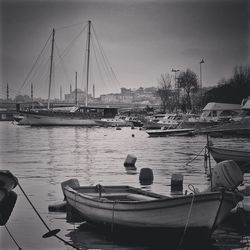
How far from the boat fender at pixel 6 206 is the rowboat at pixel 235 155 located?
13.0m

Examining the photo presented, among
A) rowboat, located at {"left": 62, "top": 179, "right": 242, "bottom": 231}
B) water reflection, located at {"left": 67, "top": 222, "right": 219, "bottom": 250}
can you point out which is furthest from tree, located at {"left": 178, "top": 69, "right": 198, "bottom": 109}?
water reflection, located at {"left": 67, "top": 222, "right": 219, "bottom": 250}

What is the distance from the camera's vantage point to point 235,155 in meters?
31.7

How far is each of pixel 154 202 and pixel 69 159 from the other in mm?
28416

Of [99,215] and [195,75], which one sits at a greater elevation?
[195,75]

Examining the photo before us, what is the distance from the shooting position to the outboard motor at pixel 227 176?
16.1m

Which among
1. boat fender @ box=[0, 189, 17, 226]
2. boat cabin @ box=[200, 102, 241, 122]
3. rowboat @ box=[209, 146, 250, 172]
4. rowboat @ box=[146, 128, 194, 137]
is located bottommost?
rowboat @ box=[146, 128, 194, 137]

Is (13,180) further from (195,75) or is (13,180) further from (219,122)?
(195,75)

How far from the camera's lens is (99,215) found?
16.4m

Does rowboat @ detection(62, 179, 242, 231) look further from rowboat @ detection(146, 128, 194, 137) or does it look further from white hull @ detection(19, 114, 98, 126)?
white hull @ detection(19, 114, 98, 126)

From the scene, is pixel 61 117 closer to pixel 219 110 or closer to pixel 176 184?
pixel 219 110

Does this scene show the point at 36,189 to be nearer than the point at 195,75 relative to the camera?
Yes

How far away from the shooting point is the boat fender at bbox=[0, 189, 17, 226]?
18597 mm

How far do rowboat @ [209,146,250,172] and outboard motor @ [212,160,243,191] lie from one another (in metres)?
12.9

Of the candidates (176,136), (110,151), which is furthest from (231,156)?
(176,136)
